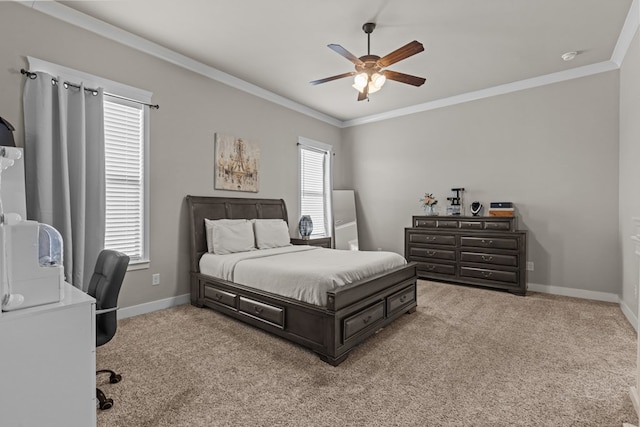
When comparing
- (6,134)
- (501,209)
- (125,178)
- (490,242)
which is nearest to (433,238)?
(490,242)

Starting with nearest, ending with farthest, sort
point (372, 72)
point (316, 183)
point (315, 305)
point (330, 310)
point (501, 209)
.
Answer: point (330, 310), point (315, 305), point (372, 72), point (501, 209), point (316, 183)

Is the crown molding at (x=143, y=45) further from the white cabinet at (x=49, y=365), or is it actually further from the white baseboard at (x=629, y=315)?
the white baseboard at (x=629, y=315)

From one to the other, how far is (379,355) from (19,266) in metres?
2.30

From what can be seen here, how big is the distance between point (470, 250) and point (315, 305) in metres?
3.17

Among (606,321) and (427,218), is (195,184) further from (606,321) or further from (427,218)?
(606,321)

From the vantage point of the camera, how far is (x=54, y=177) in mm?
2822

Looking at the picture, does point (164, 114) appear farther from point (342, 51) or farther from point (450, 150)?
point (450, 150)

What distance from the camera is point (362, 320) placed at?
2.66m

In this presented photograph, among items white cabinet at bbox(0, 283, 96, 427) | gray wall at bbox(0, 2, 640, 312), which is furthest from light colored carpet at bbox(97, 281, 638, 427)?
gray wall at bbox(0, 2, 640, 312)

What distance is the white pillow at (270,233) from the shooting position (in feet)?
13.9

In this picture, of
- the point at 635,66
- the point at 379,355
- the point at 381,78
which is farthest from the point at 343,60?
the point at 379,355

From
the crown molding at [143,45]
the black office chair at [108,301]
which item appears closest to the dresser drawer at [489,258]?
the crown molding at [143,45]

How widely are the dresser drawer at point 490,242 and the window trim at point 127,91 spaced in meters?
4.31

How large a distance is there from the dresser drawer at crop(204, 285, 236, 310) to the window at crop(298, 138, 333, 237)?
248 cm
